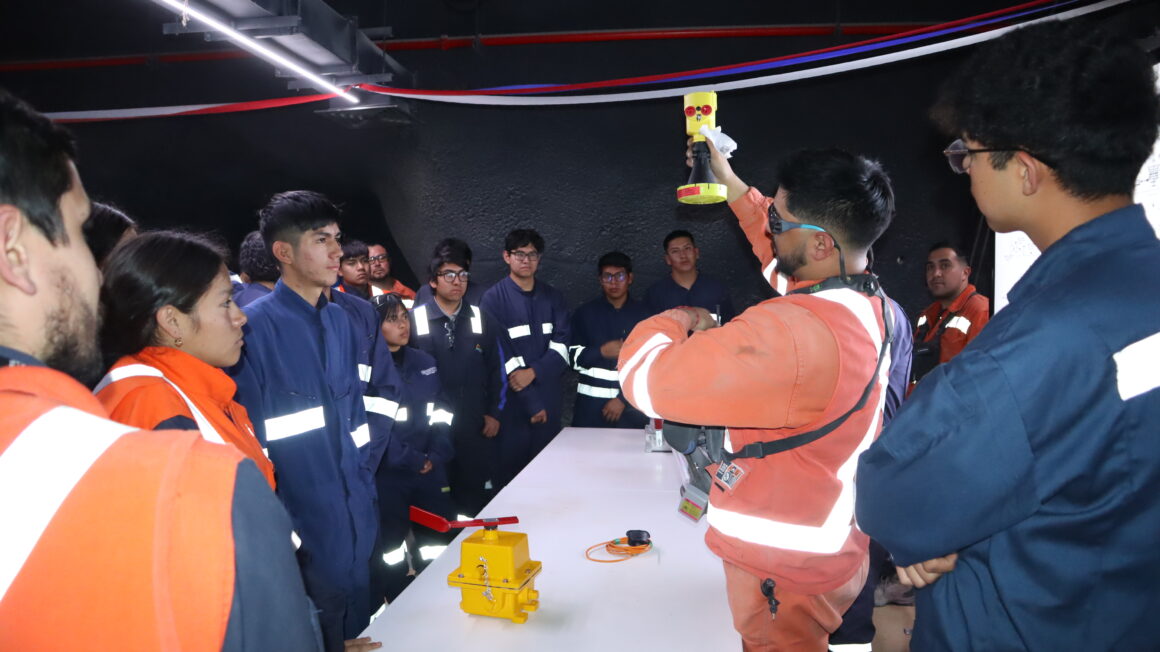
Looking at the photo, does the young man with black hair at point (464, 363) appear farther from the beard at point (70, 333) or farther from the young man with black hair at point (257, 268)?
the beard at point (70, 333)

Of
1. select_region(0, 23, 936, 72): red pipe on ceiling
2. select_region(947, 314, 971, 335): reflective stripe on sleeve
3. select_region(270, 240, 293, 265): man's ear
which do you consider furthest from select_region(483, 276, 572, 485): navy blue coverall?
select_region(947, 314, 971, 335): reflective stripe on sleeve

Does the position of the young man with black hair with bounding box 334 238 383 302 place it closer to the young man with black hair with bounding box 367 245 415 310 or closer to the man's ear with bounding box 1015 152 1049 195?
the young man with black hair with bounding box 367 245 415 310

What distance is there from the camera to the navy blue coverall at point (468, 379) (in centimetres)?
377

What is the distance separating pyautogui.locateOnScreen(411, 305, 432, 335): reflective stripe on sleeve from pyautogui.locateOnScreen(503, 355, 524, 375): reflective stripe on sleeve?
0.58 meters

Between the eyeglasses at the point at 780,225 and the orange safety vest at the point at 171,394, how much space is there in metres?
1.18

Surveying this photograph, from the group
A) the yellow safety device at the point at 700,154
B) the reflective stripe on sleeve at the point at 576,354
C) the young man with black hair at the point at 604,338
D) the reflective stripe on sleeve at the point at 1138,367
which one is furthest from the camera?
the reflective stripe on sleeve at the point at 576,354

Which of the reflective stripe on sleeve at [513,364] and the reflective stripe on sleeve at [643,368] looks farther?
the reflective stripe on sleeve at [513,364]

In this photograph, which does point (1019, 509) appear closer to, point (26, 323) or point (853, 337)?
point (853, 337)

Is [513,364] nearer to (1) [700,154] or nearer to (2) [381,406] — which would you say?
(2) [381,406]

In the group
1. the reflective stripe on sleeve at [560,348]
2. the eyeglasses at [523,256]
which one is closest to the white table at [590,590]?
the reflective stripe on sleeve at [560,348]

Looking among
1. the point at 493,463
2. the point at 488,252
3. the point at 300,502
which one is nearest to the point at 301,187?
the point at 488,252

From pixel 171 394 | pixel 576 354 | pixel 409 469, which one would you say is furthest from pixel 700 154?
pixel 576 354

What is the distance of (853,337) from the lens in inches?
51.8

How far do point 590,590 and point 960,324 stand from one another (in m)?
3.01
